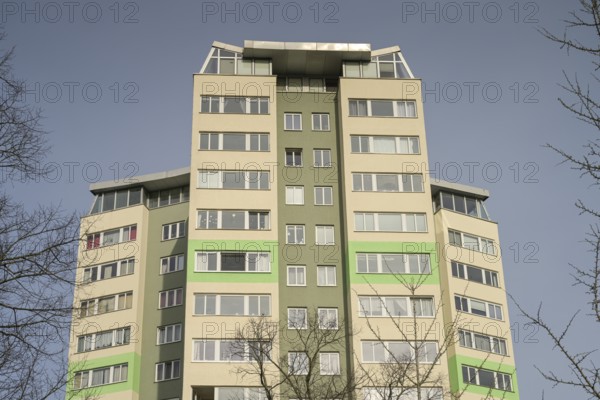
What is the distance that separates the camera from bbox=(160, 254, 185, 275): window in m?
64.8

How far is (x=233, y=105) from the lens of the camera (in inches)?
2442

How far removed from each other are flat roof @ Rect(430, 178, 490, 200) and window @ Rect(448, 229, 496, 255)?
3.61 meters

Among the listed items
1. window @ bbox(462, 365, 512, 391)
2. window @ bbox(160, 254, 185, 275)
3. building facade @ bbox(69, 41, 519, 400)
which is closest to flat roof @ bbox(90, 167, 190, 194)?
building facade @ bbox(69, 41, 519, 400)

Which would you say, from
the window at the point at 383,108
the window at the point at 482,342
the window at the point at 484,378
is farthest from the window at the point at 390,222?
the window at the point at 484,378

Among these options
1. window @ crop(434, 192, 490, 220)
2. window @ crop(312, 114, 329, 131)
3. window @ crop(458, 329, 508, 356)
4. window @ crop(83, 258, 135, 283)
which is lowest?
window @ crop(458, 329, 508, 356)

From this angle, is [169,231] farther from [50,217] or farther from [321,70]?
[50,217]

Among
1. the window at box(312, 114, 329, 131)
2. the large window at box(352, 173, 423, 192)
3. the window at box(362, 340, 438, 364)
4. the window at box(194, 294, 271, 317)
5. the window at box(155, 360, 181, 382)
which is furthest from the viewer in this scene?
the window at box(312, 114, 329, 131)

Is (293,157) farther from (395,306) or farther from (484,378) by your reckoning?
(484,378)

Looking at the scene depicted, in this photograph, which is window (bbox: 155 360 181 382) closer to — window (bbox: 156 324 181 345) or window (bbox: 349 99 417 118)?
window (bbox: 156 324 181 345)

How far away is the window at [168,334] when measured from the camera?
62.6m

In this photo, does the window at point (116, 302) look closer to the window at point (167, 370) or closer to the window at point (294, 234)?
the window at point (167, 370)

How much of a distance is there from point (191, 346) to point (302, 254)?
391 inches

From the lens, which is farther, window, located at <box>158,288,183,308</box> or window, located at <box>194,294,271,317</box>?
window, located at <box>158,288,183,308</box>

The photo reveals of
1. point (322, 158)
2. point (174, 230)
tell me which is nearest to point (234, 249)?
point (322, 158)
